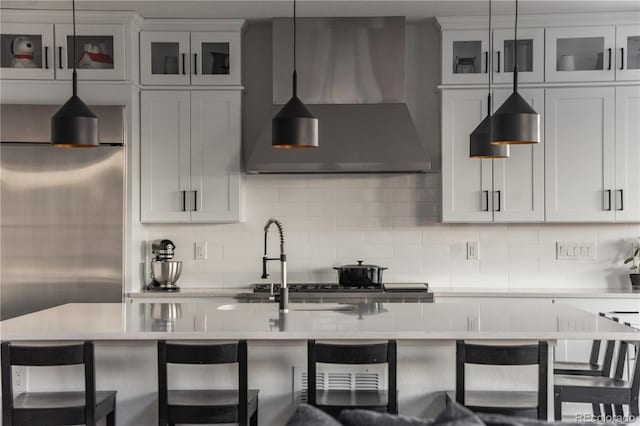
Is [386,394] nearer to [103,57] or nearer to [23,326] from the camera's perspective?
[23,326]

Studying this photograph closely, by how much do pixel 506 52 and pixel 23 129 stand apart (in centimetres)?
347

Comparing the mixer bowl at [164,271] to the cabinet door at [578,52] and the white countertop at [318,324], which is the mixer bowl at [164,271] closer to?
the white countertop at [318,324]

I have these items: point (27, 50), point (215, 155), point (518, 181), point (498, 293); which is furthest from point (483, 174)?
point (27, 50)

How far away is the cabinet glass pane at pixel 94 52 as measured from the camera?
525 centimetres

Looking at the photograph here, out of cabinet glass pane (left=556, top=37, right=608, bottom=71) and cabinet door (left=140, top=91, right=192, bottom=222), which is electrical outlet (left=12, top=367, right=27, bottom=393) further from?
cabinet glass pane (left=556, top=37, right=608, bottom=71)

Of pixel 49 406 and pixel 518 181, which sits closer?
pixel 49 406

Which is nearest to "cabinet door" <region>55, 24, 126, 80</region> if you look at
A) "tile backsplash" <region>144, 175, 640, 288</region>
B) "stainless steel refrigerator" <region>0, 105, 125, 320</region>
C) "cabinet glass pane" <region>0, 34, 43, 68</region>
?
"cabinet glass pane" <region>0, 34, 43, 68</region>

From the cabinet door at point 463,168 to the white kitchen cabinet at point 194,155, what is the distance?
1.54 metres

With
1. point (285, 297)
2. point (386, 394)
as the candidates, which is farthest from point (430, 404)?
point (285, 297)

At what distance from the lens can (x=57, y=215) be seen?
512cm

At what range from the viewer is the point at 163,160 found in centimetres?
546

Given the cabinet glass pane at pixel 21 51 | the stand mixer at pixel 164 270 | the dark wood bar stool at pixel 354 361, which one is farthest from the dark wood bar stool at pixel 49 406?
the cabinet glass pane at pixel 21 51

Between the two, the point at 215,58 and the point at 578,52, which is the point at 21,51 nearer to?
the point at 215,58

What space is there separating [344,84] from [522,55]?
1.31 meters
